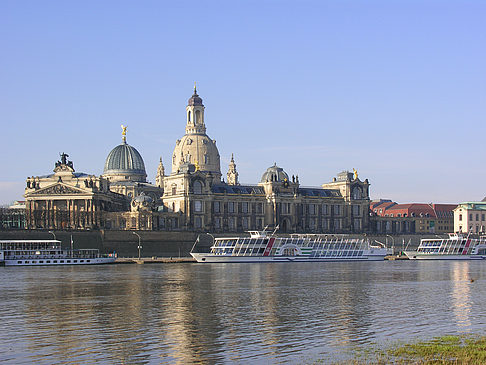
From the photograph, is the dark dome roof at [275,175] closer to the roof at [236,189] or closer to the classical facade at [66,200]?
the roof at [236,189]

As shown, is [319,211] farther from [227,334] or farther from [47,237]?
[227,334]

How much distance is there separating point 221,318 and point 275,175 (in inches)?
5615

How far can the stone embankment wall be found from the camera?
146 meters

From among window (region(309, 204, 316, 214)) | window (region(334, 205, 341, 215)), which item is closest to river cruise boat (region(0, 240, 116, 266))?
window (region(309, 204, 316, 214))

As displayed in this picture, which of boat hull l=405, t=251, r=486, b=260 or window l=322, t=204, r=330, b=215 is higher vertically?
window l=322, t=204, r=330, b=215

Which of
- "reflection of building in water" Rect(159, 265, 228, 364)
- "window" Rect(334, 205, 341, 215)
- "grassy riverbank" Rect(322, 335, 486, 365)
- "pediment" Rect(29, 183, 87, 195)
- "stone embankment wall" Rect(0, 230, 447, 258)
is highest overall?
"pediment" Rect(29, 183, 87, 195)

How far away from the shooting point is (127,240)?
6166 inches

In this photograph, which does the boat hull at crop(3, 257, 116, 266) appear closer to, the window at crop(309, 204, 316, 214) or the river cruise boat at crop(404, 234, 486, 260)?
the river cruise boat at crop(404, 234, 486, 260)

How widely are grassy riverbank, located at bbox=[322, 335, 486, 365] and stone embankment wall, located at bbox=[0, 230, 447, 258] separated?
114642mm

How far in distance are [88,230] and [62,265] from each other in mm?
33433

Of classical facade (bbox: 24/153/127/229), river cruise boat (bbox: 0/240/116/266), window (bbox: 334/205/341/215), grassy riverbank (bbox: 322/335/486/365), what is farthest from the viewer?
window (bbox: 334/205/341/215)

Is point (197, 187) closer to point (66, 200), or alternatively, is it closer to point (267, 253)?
point (66, 200)

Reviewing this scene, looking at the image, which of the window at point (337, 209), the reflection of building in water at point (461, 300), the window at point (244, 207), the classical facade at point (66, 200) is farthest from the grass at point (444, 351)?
the window at point (337, 209)

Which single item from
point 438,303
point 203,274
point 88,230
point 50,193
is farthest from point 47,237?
point 438,303
